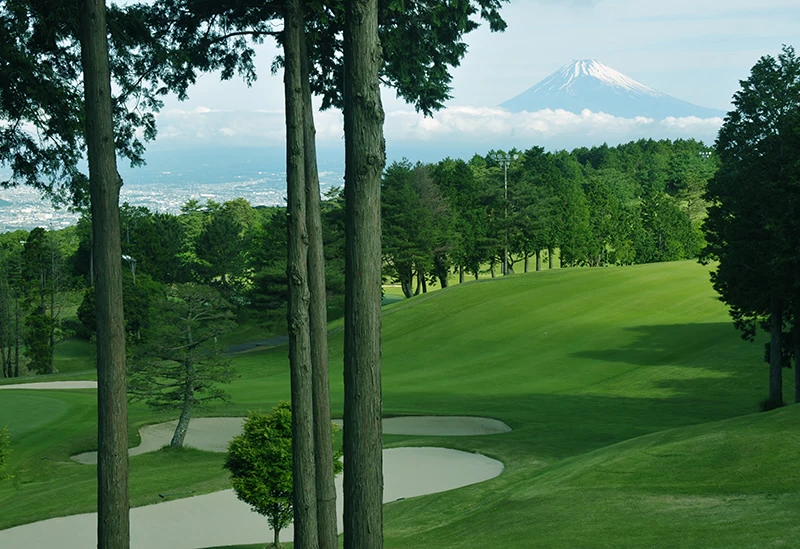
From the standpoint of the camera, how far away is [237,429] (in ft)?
97.5

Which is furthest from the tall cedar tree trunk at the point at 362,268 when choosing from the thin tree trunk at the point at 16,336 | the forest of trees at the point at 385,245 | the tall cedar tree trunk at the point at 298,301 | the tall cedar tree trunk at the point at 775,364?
the thin tree trunk at the point at 16,336

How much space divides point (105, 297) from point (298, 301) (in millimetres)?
2297

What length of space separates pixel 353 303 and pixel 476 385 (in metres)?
31.3

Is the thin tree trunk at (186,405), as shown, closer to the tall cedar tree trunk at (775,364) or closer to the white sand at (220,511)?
the white sand at (220,511)

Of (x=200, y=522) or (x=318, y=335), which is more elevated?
(x=318, y=335)

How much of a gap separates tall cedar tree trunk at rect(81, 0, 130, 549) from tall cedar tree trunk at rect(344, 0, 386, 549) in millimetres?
3652

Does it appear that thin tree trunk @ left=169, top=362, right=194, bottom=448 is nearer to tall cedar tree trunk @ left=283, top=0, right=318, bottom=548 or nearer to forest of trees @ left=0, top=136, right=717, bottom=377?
tall cedar tree trunk @ left=283, top=0, right=318, bottom=548

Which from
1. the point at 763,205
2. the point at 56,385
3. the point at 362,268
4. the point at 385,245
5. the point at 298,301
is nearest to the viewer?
the point at 362,268

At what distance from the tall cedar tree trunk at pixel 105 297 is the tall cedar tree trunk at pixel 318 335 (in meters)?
2.55

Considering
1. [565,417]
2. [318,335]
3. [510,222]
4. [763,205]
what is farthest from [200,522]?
[510,222]

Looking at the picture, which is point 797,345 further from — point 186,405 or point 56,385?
point 56,385

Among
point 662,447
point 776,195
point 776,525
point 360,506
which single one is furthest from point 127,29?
point 776,195

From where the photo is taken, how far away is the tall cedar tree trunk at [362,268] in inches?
279

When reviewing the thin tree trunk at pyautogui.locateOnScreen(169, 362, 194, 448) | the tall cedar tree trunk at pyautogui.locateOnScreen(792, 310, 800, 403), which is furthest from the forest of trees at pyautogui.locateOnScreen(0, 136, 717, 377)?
the tall cedar tree trunk at pyautogui.locateOnScreen(792, 310, 800, 403)
